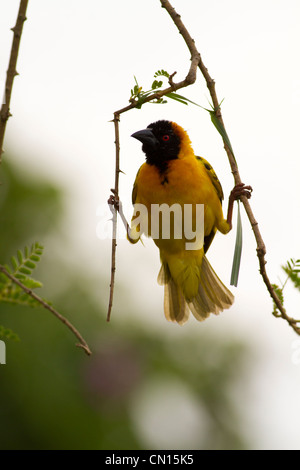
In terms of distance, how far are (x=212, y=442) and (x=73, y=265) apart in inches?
190

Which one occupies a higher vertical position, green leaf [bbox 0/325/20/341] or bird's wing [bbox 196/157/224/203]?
bird's wing [bbox 196/157/224/203]

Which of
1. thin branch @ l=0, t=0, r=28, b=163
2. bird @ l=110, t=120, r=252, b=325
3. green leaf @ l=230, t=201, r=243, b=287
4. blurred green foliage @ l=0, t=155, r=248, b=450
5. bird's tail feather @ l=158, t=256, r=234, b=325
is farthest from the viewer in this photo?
blurred green foliage @ l=0, t=155, r=248, b=450

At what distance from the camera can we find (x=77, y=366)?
45.3 ft

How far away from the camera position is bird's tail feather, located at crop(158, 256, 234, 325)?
4.39 meters

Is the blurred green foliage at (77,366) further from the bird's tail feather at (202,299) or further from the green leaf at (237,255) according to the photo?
the green leaf at (237,255)

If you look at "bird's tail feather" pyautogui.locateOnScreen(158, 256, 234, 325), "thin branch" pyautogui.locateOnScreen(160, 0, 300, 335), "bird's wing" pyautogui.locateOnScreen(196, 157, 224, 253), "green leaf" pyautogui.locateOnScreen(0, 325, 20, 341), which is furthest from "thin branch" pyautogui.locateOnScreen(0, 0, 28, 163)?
"bird's tail feather" pyautogui.locateOnScreen(158, 256, 234, 325)

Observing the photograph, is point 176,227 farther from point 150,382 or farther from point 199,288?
point 150,382

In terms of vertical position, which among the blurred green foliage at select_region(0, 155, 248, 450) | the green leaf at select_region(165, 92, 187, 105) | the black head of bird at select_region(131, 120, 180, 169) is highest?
the black head of bird at select_region(131, 120, 180, 169)

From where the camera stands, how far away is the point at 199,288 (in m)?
4.45

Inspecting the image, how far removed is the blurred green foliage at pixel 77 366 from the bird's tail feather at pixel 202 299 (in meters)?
8.41

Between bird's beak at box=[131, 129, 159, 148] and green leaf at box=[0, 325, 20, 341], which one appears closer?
green leaf at box=[0, 325, 20, 341]

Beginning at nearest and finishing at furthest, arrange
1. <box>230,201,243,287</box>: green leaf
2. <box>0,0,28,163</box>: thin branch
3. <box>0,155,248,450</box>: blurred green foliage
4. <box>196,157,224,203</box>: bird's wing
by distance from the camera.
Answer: <box>0,0,28,163</box>: thin branch → <box>230,201,243,287</box>: green leaf → <box>196,157,224,203</box>: bird's wing → <box>0,155,248,450</box>: blurred green foliage

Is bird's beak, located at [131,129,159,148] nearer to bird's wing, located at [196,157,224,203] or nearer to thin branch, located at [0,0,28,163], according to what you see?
bird's wing, located at [196,157,224,203]
